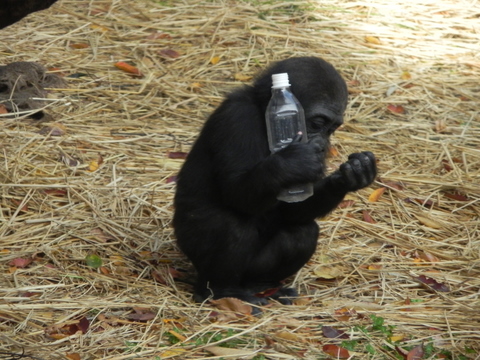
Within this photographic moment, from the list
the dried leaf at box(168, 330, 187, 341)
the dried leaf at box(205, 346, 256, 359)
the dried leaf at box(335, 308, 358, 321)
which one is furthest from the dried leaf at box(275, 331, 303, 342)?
the dried leaf at box(168, 330, 187, 341)

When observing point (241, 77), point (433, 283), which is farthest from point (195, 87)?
point (433, 283)

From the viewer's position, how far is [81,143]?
24.8 ft

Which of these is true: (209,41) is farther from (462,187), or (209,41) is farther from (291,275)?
(291,275)

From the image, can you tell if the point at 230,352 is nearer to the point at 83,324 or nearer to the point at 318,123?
the point at 83,324

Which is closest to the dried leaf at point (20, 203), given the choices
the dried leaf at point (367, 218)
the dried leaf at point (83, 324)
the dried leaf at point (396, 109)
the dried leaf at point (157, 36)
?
the dried leaf at point (83, 324)

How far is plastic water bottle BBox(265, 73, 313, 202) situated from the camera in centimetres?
521

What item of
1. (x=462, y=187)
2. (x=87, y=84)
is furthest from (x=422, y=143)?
(x=87, y=84)

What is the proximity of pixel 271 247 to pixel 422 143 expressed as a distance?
3356mm

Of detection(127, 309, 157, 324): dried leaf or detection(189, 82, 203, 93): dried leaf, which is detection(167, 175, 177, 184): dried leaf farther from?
detection(127, 309, 157, 324): dried leaf

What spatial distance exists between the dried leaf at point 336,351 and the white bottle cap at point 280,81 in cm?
166

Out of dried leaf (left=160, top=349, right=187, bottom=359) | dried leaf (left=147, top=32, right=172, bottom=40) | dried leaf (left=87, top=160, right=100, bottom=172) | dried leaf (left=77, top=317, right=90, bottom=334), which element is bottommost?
dried leaf (left=160, top=349, right=187, bottom=359)

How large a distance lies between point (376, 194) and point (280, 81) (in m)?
2.57

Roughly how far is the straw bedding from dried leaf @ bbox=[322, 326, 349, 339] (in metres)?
0.07

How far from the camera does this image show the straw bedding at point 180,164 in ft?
15.9
